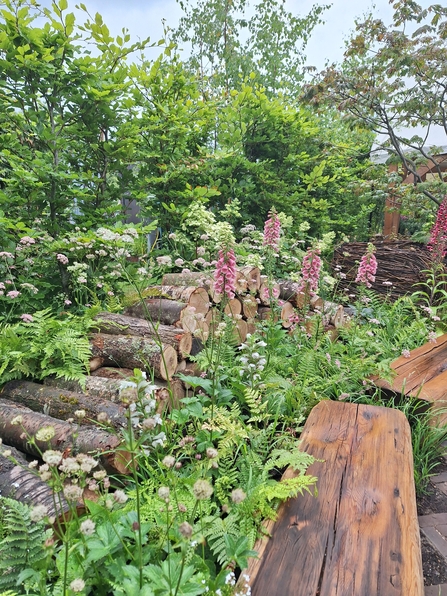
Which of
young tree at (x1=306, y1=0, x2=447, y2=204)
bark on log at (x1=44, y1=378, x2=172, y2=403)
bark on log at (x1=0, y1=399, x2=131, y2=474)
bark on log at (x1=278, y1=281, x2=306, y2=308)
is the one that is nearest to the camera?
bark on log at (x1=0, y1=399, x2=131, y2=474)

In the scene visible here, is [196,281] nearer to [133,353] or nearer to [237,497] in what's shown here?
[133,353]

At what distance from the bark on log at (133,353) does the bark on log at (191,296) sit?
52cm

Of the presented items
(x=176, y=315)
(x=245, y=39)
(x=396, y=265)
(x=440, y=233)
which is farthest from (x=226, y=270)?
(x=245, y=39)

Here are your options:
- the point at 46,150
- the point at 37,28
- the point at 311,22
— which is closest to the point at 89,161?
the point at 46,150

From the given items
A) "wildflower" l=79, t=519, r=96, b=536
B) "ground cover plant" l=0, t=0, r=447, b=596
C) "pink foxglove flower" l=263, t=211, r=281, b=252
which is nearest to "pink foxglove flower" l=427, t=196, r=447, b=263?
"ground cover plant" l=0, t=0, r=447, b=596

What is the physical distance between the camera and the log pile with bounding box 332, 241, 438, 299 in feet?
16.0

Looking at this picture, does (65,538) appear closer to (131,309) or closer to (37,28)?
(131,309)

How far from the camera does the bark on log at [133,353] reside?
226 centimetres

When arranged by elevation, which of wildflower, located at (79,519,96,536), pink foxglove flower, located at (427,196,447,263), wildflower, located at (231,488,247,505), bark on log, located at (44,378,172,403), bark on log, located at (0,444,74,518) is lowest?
bark on log, located at (0,444,74,518)

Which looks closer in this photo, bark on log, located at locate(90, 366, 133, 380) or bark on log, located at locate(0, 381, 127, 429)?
bark on log, located at locate(0, 381, 127, 429)

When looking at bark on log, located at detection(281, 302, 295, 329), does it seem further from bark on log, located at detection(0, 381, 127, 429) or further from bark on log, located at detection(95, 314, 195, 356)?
bark on log, located at detection(0, 381, 127, 429)

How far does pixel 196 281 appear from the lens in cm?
318

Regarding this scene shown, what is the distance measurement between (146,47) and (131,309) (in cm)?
241

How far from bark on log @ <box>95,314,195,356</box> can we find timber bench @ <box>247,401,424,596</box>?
40.1 inches
